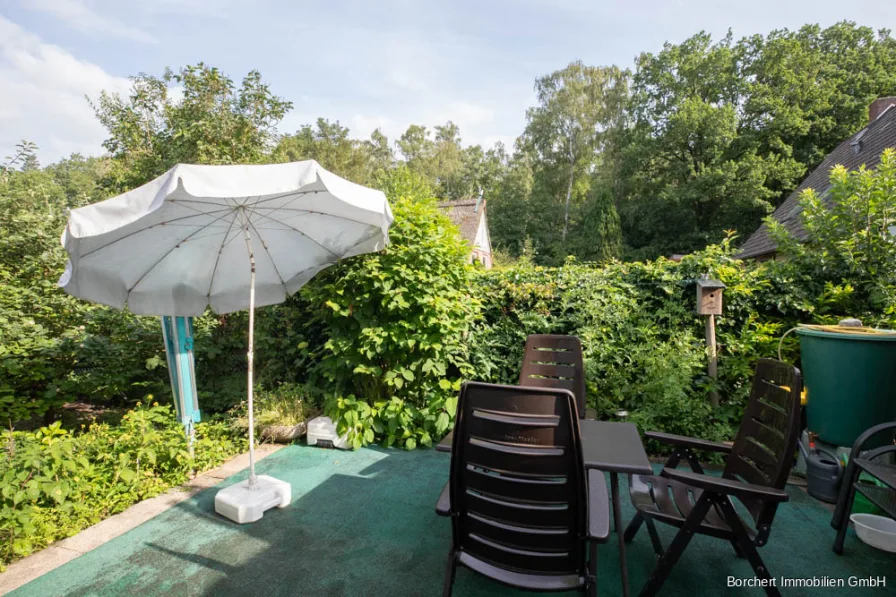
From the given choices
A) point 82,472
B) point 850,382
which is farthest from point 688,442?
point 82,472

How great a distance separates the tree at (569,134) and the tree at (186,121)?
A: 62.8ft

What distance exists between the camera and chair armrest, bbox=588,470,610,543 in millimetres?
1371

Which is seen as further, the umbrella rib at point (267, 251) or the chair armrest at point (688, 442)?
the umbrella rib at point (267, 251)

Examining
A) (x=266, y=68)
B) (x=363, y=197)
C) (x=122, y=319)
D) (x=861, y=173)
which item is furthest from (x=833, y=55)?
(x=122, y=319)

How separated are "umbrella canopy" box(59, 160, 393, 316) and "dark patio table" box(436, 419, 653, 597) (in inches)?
63.2

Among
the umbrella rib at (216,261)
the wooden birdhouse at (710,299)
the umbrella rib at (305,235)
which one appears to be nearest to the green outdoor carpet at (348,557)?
the wooden birdhouse at (710,299)

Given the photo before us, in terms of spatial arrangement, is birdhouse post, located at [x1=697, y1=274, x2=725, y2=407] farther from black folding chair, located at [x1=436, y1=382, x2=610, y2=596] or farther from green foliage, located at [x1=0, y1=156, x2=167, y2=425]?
green foliage, located at [x1=0, y1=156, x2=167, y2=425]

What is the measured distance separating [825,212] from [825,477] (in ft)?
7.98

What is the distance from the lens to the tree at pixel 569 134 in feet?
74.6

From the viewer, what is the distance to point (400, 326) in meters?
3.91

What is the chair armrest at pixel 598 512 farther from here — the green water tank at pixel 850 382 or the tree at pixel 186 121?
the tree at pixel 186 121

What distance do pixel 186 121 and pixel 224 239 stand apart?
13.3ft

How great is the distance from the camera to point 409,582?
6.77ft

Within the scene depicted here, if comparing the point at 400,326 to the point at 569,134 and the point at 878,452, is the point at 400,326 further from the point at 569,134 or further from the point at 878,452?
the point at 569,134
